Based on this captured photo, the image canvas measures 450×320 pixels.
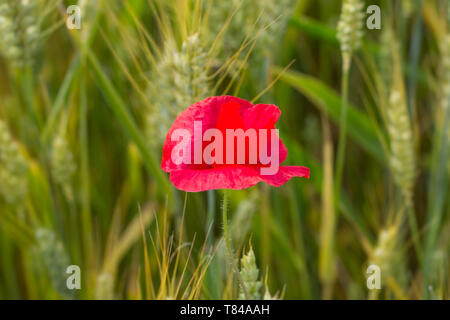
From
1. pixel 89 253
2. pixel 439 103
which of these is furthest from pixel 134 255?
pixel 439 103

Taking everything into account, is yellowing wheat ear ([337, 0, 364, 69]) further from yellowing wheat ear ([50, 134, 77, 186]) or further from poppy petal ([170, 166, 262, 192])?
yellowing wheat ear ([50, 134, 77, 186])

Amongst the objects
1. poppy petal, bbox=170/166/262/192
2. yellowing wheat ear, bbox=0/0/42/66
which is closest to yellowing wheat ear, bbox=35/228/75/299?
yellowing wheat ear, bbox=0/0/42/66

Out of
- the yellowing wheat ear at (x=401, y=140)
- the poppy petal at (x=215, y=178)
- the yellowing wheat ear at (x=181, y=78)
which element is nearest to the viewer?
the poppy petal at (x=215, y=178)

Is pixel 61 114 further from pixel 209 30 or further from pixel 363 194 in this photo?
pixel 363 194

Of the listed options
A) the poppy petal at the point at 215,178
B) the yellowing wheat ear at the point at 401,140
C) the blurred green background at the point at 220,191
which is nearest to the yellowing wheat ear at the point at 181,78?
the blurred green background at the point at 220,191

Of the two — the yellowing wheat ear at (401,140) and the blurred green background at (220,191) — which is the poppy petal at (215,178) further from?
the yellowing wheat ear at (401,140)

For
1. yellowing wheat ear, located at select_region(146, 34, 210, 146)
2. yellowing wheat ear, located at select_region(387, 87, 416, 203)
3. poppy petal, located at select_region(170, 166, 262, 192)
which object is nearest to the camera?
poppy petal, located at select_region(170, 166, 262, 192)
